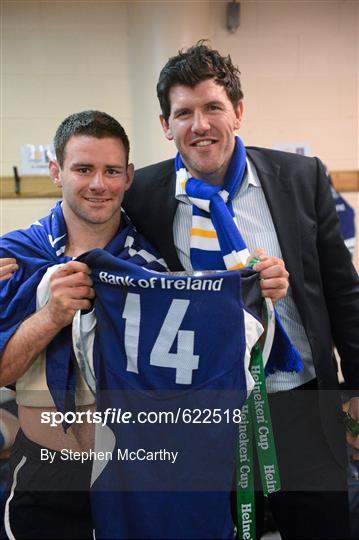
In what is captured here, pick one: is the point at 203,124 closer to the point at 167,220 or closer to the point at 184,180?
the point at 184,180

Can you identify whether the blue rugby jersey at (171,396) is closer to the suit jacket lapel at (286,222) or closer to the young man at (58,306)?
the young man at (58,306)

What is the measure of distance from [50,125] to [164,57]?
72 centimetres

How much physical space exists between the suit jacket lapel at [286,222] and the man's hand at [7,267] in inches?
27.7

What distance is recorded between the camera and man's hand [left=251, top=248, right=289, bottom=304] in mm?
1037

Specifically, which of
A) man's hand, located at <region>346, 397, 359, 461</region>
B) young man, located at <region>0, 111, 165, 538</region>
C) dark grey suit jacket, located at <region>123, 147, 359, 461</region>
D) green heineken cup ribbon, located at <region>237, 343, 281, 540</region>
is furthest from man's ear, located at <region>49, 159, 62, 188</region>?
man's hand, located at <region>346, 397, 359, 461</region>

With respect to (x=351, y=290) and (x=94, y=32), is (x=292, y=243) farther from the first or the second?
(x=94, y=32)

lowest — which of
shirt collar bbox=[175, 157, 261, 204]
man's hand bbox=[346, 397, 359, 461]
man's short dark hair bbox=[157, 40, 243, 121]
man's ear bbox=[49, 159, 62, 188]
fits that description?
man's hand bbox=[346, 397, 359, 461]

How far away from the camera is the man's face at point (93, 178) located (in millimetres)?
1208

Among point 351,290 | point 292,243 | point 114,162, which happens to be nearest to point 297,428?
point 351,290

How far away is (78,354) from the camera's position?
108 cm

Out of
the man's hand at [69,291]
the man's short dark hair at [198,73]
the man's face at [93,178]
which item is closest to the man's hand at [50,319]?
the man's hand at [69,291]

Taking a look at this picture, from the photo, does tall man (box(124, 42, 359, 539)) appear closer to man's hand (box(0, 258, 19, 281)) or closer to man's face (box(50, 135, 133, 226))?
man's face (box(50, 135, 133, 226))

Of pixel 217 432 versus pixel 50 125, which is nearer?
pixel 217 432

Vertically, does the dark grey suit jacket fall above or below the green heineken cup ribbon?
above
